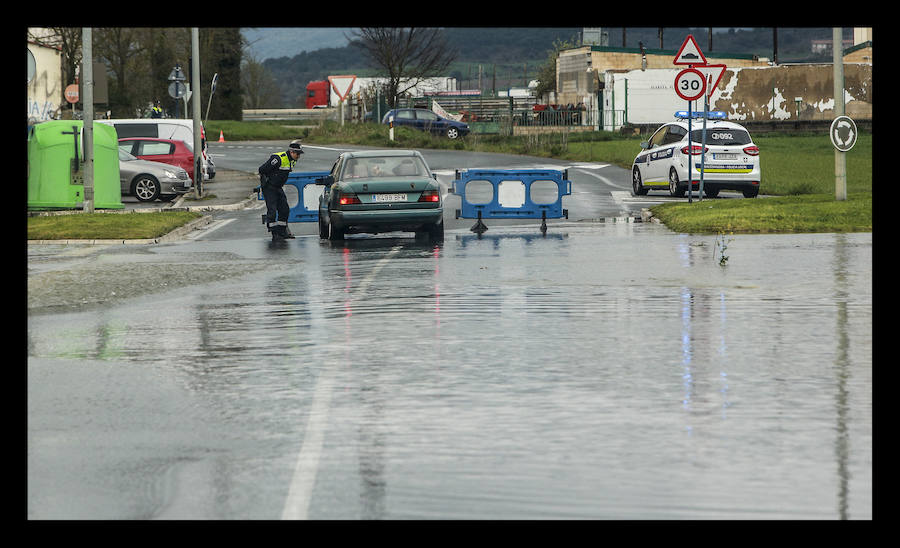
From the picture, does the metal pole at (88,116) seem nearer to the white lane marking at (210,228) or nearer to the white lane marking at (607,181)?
Result: the white lane marking at (210,228)

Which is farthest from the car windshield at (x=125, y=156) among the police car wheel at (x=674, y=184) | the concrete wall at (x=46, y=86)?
the concrete wall at (x=46, y=86)

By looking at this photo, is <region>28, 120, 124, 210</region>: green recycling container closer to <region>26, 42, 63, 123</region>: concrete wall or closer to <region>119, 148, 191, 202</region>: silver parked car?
<region>119, 148, 191, 202</region>: silver parked car

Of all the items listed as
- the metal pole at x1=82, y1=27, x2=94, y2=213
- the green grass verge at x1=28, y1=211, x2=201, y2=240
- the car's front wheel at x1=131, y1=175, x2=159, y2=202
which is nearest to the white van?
the car's front wheel at x1=131, y1=175, x2=159, y2=202

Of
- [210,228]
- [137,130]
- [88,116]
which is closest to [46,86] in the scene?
[137,130]

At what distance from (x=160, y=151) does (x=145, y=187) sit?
3.35m

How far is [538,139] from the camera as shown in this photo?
54.9m

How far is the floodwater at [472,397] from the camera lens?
268 inches

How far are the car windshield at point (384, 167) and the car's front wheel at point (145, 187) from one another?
1261 cm

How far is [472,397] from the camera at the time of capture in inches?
368

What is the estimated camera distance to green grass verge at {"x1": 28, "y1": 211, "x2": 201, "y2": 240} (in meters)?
24.4

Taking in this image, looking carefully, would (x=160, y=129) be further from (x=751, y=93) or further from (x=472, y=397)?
(x=751, y=93)
